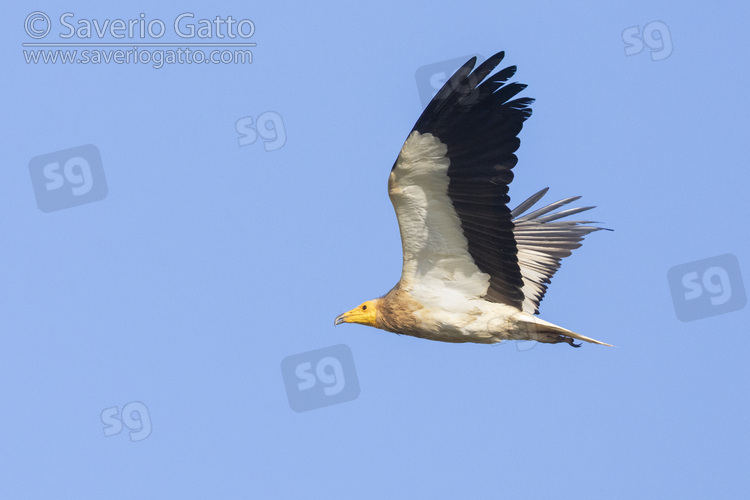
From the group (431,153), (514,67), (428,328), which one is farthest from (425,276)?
(514,67)

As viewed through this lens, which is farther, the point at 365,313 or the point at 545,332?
the point at 365,313

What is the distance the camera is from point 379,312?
11828mm

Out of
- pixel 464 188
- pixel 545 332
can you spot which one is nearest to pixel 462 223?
pixel 464 188

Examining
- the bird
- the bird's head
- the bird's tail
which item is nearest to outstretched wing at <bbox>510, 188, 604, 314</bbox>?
the bird

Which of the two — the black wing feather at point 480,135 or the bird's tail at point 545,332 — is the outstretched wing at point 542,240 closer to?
the bird's tail at point 545,332

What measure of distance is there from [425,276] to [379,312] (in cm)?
73

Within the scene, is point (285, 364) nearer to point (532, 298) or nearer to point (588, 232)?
point (532, 298)

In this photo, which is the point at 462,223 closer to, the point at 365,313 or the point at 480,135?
the point at 480,135

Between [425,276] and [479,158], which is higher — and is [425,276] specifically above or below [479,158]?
below

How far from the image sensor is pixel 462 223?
10.8 m

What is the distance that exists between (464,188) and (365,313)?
2113 mm

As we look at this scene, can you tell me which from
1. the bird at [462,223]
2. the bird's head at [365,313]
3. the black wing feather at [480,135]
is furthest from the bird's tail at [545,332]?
the bird's head at [365,313]

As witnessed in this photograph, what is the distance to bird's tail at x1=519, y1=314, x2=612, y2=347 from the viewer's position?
1105 cm

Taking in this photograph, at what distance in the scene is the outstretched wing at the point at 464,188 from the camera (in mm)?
10047
